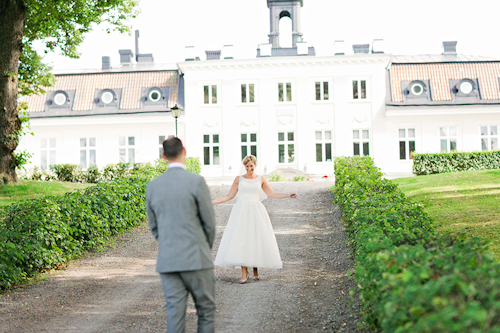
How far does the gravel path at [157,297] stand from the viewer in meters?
5.45

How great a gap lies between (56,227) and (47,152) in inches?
1134

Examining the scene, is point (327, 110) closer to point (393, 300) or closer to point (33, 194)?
point (33, 194)

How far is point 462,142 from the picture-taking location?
3244cm

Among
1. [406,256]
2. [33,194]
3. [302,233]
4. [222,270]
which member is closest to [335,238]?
[302,233]

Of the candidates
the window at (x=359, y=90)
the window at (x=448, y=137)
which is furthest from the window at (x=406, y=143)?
the window at (x=359, y=90)

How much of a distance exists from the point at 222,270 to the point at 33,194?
10.4 m

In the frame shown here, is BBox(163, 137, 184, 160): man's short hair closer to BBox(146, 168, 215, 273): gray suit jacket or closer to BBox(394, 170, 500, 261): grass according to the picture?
BBox(146, 168, 215, 273): gray suit jacket

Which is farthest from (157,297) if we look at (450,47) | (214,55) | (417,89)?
(450,47)

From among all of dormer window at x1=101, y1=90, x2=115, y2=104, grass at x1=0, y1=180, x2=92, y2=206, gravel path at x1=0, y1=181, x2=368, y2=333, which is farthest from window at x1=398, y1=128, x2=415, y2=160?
gravel path at x1=0, y1=181, x2=368, y2=333

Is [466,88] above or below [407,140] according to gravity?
above

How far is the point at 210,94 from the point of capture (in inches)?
1318

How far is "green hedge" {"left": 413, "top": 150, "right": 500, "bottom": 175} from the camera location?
81.9 feet

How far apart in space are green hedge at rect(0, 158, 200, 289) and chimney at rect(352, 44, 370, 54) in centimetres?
2715

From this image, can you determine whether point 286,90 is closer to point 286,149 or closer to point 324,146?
point 286,149
